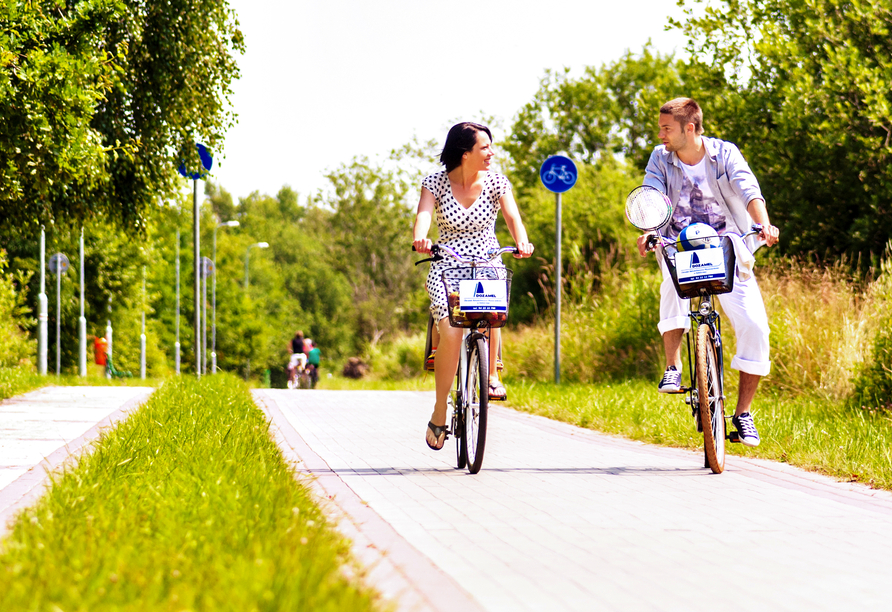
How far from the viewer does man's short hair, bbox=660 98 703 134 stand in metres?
6.66

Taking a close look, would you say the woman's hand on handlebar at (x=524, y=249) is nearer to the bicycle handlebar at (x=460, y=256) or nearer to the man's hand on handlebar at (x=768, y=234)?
the bicycle handlebar at (x=460, y=256)

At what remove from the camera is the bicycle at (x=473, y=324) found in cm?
616

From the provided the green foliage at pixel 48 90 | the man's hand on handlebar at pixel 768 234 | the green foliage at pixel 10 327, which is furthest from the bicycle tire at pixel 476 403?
the green foliage at pixel 10 327

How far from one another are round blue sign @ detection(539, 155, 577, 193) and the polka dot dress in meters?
8.15

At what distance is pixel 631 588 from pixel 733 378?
7.85 m

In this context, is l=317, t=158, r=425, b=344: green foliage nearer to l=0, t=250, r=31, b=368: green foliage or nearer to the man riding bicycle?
l=0, t=250, r=31, b=368: green foliage

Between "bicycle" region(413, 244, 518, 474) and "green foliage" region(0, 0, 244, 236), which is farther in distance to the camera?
"green foliage" region(0, 0, 244, 236)

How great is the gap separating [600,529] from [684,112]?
3.09 m

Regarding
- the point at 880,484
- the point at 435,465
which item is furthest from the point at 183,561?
the point at 880,484

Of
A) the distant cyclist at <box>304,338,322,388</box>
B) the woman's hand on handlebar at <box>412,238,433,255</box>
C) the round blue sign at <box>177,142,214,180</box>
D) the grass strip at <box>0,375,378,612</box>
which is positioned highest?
the round blue sign at <box>177,142,214,180</box>

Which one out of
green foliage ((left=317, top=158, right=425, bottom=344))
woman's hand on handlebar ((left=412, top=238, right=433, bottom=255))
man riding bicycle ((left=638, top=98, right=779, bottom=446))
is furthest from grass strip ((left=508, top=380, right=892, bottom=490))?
green foliage ((left=317, top=158, right=425, bottom=344))

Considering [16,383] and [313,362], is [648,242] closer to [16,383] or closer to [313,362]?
[16,383]

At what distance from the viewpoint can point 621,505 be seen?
17.3ft

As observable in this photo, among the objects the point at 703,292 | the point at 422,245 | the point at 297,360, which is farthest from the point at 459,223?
the point at 297,360
